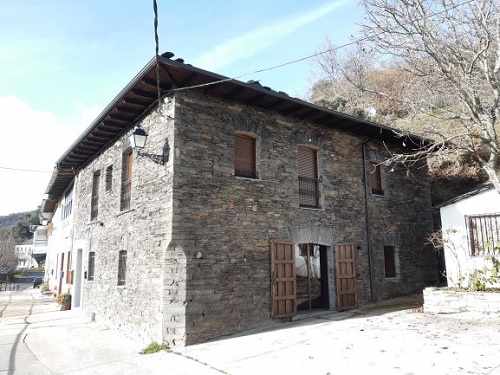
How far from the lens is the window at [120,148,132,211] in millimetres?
9805

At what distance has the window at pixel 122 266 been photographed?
31.2 ft

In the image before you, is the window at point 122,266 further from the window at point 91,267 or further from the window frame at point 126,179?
the window at point 91,267

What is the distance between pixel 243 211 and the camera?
8.19 meters

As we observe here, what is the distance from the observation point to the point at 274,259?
8430 mm

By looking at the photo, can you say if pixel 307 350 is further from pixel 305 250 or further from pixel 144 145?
pixel 144 145

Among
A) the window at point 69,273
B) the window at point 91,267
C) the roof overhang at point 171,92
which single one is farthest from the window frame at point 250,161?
the window at point 69,273

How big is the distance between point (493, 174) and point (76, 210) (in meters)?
13.1

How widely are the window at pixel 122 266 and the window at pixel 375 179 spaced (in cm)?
721

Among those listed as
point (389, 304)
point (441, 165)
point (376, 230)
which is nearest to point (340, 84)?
point (441, 165)

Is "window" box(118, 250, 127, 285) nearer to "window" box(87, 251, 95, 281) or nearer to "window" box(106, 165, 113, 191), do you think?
"window" box(106, 165, 113, 191)

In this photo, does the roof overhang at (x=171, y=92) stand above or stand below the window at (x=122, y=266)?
above

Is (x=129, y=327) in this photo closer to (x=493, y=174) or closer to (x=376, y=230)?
(x=376, y=230)

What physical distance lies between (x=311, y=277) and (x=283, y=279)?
2.17 m

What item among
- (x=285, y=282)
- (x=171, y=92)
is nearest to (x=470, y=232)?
(x=285, y=282)
